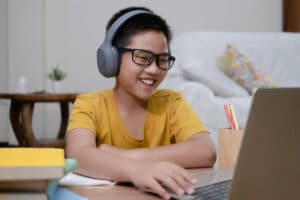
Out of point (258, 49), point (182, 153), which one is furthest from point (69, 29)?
point (182, 153)

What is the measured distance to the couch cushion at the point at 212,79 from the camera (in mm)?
2791

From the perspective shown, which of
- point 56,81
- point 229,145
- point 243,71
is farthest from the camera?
point 56,81

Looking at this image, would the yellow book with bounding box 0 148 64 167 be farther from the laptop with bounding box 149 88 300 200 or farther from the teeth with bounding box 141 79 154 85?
the teeth with bounding box 141 79 154 85

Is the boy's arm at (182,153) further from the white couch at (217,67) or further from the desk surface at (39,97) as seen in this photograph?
the desk surface at (39,97)

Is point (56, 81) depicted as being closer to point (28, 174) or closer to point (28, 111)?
point (28, 111)

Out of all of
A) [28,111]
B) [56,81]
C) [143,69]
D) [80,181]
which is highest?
[143,69]

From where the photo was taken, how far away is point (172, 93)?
1.18m

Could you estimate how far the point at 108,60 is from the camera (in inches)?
39.7

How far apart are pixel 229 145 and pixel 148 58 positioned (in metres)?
0.25

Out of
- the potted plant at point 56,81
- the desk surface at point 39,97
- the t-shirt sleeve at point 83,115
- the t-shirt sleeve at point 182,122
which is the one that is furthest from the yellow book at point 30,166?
the potted plant at point 56,81

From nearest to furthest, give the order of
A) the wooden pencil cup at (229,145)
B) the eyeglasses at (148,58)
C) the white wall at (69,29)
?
the wooden pencil cup at (229,145) < the eyeglasses at (148,58) < the white wall at (69,29)

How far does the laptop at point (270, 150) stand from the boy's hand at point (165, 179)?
0.40ft

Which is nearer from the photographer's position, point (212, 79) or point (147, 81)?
point (147, 81)

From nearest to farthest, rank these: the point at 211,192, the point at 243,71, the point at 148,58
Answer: the point at 211,192
the point at 148,58
the point at 243,71
